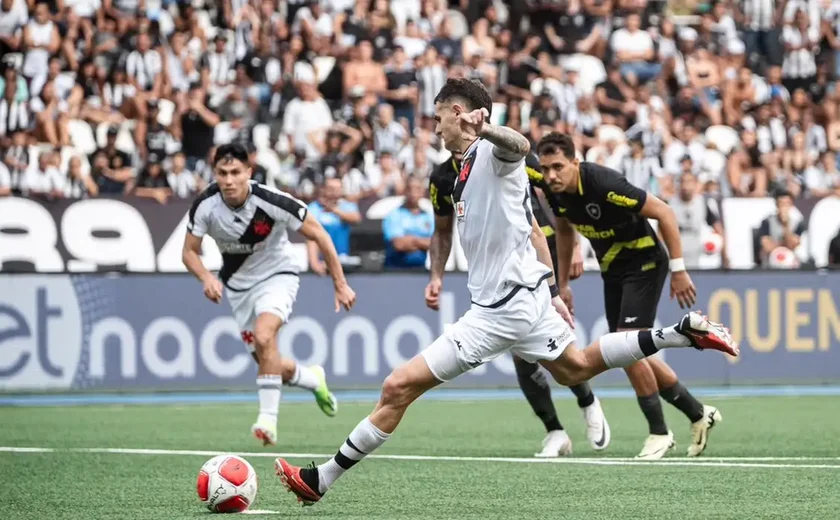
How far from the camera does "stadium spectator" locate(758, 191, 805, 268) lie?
21.2 meters

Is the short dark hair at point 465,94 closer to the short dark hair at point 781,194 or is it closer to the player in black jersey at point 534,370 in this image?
the player in black jersey at point 534,370

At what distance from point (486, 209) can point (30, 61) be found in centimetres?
1613

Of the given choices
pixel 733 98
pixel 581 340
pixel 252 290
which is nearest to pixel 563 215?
pixel 252 290

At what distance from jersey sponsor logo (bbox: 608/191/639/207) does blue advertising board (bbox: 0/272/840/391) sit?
8.13m

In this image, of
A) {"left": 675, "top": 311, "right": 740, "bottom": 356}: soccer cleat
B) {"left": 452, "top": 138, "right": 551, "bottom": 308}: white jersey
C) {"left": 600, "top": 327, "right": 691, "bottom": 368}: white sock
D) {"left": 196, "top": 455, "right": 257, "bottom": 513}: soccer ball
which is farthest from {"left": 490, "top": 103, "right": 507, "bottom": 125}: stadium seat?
{"left": 196, "top": 455, "right": 257, "bottom": 513}: soccer ball

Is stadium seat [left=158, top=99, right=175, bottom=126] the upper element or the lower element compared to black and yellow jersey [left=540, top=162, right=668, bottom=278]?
lower

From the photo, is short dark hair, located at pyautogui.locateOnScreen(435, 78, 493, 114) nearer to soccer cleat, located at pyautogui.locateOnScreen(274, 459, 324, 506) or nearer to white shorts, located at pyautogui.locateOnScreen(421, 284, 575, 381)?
white shorts, located at pyautogui.locateOnScreen(421, 284, 575, 381)

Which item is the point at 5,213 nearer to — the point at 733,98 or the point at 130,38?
the point at 130,38

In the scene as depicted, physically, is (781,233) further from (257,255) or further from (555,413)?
(555,413)

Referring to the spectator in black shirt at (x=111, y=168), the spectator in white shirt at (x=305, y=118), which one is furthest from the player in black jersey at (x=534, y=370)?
the spectator in white shirt at (x=305, y=118)

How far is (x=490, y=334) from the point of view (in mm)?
8117

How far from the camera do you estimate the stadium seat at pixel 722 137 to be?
80.9 feet

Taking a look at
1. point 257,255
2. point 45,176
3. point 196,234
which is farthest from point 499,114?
point 196,234

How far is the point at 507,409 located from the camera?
15938 mm
